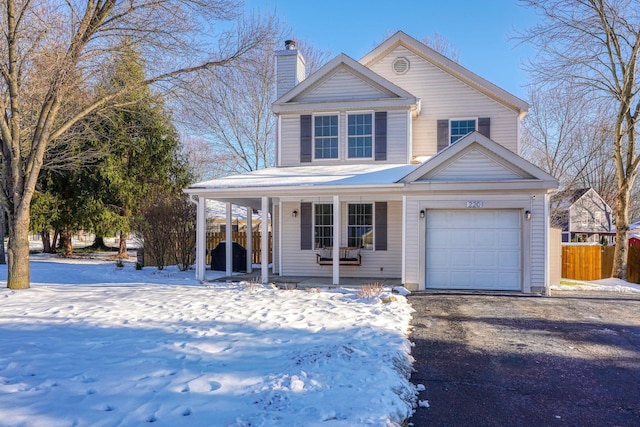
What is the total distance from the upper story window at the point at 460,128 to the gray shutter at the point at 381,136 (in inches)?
87.8

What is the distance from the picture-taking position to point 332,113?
43.0ft

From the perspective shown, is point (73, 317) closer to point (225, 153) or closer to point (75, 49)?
point (75, 49)

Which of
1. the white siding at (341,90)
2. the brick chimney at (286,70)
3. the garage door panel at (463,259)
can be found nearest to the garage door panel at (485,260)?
the garage door panel at (463,259)

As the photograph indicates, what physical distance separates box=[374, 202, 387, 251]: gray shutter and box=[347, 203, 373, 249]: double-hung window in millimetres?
238

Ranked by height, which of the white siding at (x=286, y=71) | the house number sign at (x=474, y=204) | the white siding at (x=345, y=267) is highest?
the white siding at (x=286, y=71)

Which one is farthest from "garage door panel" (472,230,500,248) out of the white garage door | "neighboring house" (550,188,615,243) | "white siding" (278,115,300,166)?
"neighboring house" (550,188,615,243)

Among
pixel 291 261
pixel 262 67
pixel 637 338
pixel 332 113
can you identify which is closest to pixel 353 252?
pixel 291 261

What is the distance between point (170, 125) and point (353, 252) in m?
12.2

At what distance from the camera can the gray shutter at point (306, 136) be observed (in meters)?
13.2

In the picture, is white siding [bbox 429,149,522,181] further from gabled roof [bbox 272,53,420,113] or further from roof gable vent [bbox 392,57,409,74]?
roof gable vent [bbox 392,57,409,74]

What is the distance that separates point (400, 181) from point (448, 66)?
210 inches

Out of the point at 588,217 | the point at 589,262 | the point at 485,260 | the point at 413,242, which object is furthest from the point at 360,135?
the point at 588,217

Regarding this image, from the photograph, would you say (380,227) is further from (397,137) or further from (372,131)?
(372,131)

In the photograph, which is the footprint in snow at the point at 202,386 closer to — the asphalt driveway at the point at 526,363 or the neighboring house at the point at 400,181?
the asphalt driveway at the point at 526,363
